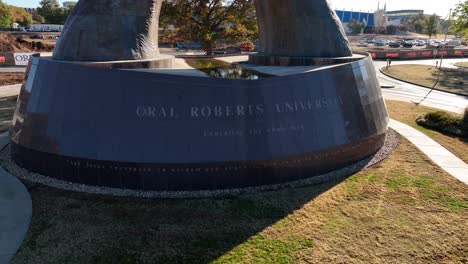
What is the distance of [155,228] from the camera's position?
845cm

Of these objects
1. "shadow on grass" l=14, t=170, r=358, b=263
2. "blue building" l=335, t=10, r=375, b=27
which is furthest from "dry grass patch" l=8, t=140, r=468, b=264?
"blue building" l=335, t=10, r=375, b=27

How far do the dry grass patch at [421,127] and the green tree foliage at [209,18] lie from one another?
15.2m

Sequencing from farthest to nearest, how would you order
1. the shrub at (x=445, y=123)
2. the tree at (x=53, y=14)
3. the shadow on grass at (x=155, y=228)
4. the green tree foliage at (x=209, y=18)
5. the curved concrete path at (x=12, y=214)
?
the tree at (x=53, y=14)
the green tree foliage at (x=209, y=18)
the shrub at (x=445, y=123)
the curved concrete path at (x=12, y=214)
the shadow on grass at (x=155, y=228)

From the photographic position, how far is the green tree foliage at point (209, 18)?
3061 cm

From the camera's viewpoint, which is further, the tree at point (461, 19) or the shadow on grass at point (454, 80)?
the tree at point (461, 19)

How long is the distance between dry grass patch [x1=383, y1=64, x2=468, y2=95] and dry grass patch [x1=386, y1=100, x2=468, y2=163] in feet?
37.3

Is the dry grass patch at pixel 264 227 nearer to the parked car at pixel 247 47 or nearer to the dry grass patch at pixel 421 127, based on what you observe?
the dry grass patch at pixel 421 127

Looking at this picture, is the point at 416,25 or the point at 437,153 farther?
the point at 416,25

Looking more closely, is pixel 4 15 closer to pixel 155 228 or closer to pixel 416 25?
pixel 155 228

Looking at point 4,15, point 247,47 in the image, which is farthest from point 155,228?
point 4,15

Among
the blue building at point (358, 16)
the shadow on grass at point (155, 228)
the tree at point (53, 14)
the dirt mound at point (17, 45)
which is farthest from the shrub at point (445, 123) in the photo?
the blue building at point (358, 16)

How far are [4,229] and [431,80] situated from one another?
138ft

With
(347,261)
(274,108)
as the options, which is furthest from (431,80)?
(347,261)

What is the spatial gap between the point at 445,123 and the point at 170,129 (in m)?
15.7
